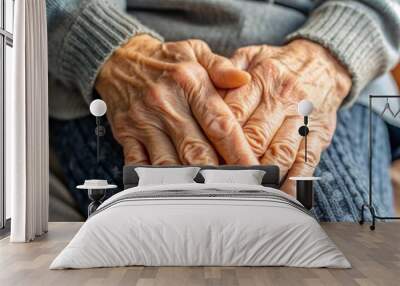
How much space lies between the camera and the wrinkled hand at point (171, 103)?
20.0ft

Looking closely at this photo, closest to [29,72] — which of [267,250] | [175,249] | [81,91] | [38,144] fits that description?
[38,144]

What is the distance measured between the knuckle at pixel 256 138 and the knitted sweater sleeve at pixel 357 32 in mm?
999

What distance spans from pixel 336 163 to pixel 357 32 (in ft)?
4.40

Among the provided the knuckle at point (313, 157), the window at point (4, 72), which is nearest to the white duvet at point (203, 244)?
the window at point (4, 72)

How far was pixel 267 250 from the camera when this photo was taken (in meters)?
3.91

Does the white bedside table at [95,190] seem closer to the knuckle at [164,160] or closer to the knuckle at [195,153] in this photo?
the knuckle at [164,160]

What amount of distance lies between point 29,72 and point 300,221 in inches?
107

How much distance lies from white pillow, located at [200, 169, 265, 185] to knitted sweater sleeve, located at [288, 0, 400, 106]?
1362 mm

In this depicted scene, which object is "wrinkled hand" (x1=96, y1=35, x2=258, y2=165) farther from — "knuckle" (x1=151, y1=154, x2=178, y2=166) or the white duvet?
the white duvet

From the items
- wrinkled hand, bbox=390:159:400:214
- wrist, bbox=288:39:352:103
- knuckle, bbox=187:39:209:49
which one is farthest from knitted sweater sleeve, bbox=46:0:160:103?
wrinkled hand, bbox=390:159:400:214

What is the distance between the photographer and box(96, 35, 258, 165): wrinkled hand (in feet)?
20.0

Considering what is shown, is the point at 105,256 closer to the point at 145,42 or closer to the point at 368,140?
the point at 145,42

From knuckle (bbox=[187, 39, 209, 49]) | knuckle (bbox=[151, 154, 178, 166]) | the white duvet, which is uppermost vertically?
knuckle (bbox=[187, 39, 209, 49])

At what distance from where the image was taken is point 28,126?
527 cm
